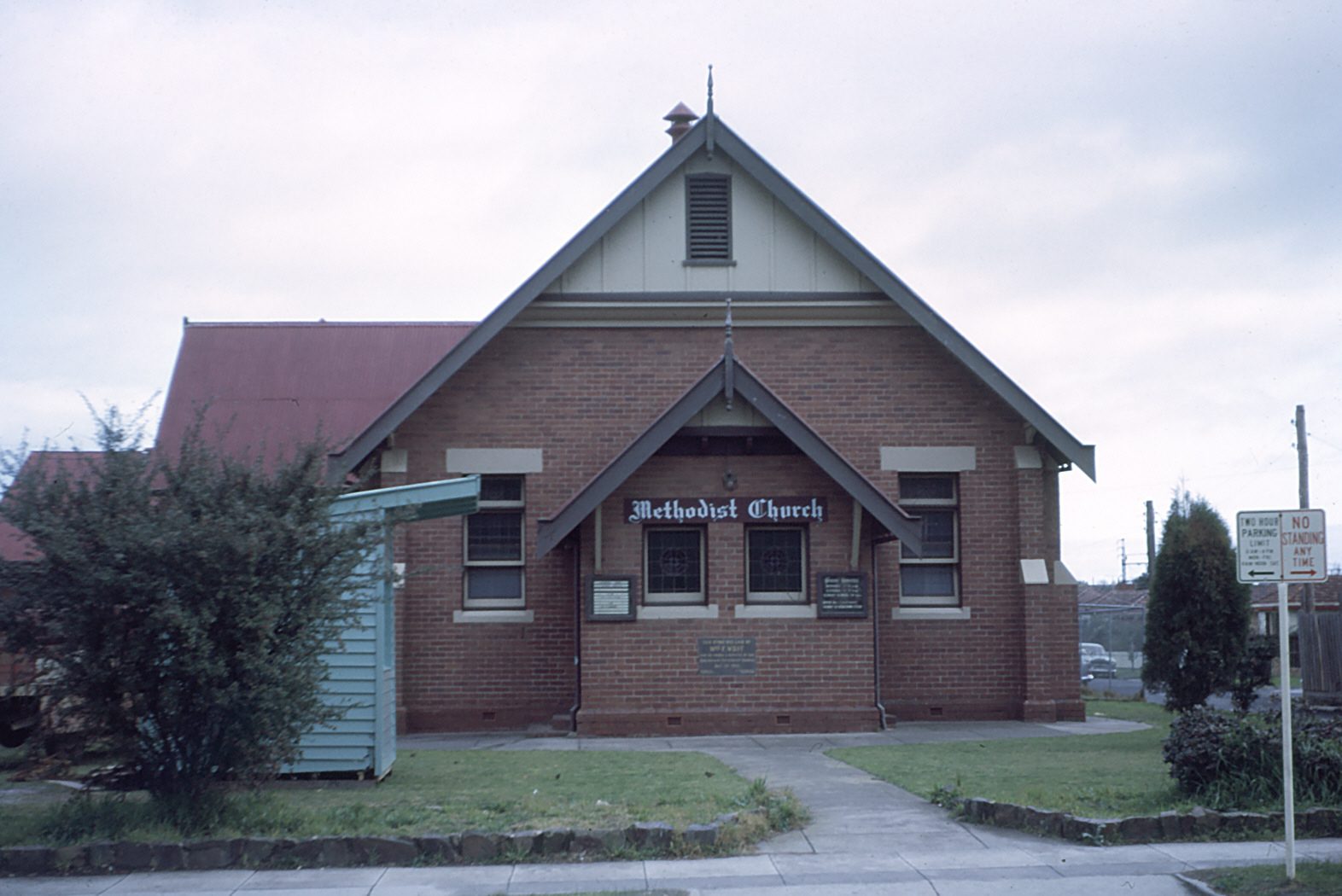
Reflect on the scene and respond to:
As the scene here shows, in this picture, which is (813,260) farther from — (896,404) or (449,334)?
(449,334)

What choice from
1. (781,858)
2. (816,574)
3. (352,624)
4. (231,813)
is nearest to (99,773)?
(231,813)

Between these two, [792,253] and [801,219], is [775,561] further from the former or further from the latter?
[801,219]

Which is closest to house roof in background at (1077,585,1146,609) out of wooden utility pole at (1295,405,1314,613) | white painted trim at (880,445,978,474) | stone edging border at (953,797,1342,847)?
wooden utility pole at (1295,405,1314,613)

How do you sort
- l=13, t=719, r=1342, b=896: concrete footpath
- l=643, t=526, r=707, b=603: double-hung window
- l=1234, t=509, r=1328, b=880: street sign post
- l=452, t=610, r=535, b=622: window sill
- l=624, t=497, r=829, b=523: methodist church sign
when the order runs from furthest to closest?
1. l=452, t=610, r=535, b=622: window sill
2. l=643, t=526, r=707, b=603: double-hung window
3. l=624, t=497, r=829, b=523: methodist church sign
4. l=1234, t=509, r=1328, b=880: street sign post
5. l=13, t=719, r=1342, b=896: concrete footpath

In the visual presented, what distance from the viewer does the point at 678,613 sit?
61.8ft

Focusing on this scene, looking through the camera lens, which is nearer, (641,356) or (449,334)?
(641,356)

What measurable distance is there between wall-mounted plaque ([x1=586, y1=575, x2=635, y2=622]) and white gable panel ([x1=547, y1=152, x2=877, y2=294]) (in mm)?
4493

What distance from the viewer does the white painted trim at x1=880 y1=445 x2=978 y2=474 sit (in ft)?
67.5

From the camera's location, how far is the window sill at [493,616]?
20094 millimetres

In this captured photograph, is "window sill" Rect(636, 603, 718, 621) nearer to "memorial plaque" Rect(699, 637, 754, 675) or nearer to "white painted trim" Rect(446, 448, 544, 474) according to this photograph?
"memorial plaque" Rect(699, 637, 754, 675)

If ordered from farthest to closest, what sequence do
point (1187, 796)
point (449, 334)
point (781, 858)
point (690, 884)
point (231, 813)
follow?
point (449, 334), point (1187, 796), point (231, 813), point (781, 858), point (690, 884)

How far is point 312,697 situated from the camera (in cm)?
1094

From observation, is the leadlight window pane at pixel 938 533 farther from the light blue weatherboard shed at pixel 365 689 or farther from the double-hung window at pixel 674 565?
the light blue weatherboard shed at pixel 365 689

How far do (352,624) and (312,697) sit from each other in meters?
0.81
